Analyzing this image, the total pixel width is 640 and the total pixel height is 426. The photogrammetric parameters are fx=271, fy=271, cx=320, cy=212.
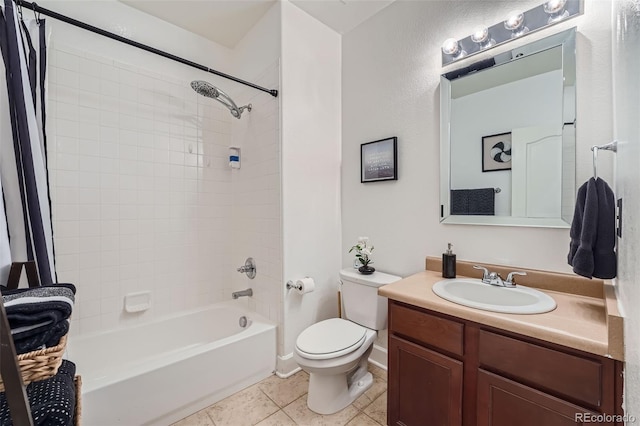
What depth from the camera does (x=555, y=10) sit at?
1311 mm

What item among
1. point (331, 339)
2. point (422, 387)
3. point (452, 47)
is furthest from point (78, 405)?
A: point (452, 47)

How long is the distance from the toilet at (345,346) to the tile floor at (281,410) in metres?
0.05

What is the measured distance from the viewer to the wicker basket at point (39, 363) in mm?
614

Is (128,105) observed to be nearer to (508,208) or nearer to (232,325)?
(232,325)

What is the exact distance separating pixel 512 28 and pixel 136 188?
257cm

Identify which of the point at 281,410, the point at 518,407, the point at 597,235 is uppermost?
the point at 597,235

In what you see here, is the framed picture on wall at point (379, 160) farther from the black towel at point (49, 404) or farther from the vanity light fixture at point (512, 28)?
the black towel at point (49, 404)

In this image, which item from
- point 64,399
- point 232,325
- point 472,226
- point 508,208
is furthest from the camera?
point 232,325

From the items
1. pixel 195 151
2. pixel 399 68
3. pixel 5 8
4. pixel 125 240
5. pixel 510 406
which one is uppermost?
pixel 399 68

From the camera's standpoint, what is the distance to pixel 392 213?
1949 millimetres

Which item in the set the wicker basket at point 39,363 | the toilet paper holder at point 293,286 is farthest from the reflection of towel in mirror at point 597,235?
the wicker basket at point 39,363

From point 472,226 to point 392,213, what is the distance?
1.72 ft

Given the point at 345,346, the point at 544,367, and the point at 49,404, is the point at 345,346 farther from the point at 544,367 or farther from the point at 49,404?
the point at 49,404

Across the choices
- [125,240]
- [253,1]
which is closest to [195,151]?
[125,240]
